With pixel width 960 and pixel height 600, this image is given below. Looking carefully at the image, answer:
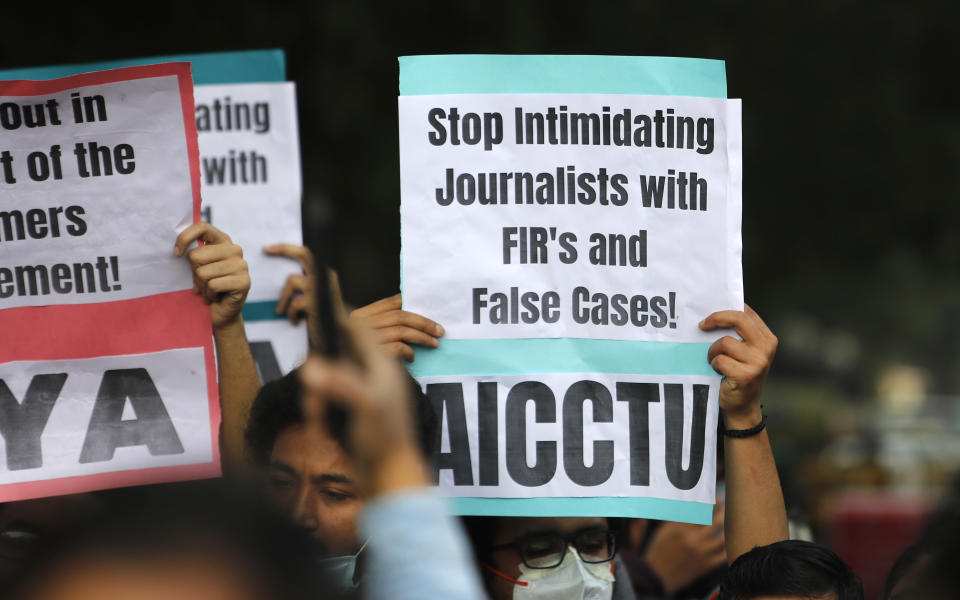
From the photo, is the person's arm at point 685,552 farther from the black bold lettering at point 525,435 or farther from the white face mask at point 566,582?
the black bold lettering at point 525,435

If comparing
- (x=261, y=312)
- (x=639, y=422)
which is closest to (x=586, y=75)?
(x=639, y=422)

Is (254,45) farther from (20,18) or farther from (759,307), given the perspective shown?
(759,307)

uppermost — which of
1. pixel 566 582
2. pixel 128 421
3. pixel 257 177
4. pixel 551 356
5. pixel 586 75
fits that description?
pixel 586 75

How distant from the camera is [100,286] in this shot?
2873mm

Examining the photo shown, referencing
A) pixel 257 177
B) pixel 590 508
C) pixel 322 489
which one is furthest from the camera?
pixel 257 177

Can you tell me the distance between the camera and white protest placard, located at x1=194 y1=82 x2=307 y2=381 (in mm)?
3627

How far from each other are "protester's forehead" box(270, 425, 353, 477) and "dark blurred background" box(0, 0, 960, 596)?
1804 mm

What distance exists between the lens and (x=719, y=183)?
2.85 m

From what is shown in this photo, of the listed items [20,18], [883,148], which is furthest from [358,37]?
[883,148]

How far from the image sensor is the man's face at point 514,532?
2.77 meters

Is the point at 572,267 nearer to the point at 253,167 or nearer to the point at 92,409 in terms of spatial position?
the point at 92,409

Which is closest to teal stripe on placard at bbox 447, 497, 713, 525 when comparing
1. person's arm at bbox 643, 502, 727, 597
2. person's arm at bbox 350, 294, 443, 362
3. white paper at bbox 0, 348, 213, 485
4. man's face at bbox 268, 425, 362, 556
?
man's face at bbox 268, 425, 362, 556

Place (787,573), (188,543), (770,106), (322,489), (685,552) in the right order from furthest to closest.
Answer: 1. (770,106)
2. (685,552)
3. (322,489)
4. (787,573)
5. (188,543)

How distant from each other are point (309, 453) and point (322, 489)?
0.09 meters
